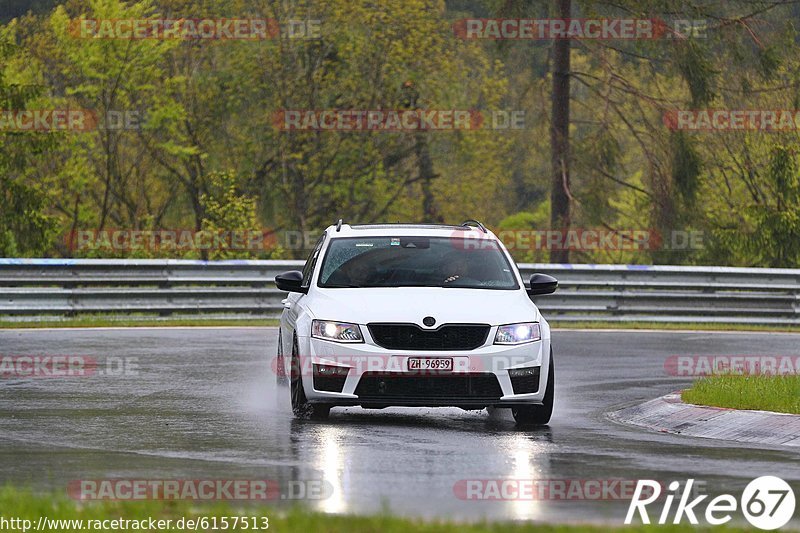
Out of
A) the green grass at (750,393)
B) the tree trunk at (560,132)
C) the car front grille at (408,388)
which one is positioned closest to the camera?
the car front grille at (408,388)

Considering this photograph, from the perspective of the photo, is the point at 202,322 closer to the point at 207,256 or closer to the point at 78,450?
the point at 207,256

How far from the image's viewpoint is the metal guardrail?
26844 mm

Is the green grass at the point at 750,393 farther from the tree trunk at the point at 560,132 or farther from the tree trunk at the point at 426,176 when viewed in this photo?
the tree trunk at the point at 426,176

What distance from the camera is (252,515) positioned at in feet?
26.8

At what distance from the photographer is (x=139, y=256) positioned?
115ft

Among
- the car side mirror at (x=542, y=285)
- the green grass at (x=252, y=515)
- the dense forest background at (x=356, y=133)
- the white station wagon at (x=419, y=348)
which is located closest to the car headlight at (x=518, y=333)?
the white station wagon at (x=419, y=348)

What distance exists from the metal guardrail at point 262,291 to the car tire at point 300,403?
13.4 metres

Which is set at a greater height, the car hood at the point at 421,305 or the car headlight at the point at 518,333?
the car hood at the point at 421,305

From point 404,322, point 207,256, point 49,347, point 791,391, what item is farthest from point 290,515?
point 207,256

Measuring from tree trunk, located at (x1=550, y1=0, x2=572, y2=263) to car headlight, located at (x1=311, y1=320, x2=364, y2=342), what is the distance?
2612 centimetres

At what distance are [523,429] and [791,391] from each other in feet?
8.93

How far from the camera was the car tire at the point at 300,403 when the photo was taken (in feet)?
44.4

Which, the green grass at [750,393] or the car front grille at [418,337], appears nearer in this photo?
the car front grille at [418,337]

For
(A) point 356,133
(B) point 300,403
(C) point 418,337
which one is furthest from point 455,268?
(A) point 356,133
